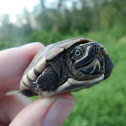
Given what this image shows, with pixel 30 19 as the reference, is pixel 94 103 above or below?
below

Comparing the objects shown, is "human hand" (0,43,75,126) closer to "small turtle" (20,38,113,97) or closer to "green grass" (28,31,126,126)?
"small turtle" (20,38,113,97)

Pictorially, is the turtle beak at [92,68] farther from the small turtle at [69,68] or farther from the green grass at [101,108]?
the green grass at [101,108]

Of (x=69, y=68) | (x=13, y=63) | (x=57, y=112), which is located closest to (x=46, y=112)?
(x=57, y=112)

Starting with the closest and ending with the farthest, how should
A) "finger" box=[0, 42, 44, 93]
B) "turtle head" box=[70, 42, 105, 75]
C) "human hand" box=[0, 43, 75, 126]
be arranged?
"turtle head" box=[70, 42, 105, 75] < "human hand" box=[0, 43, 75, 126] < "finger" box=[0, 42, 44, 93]

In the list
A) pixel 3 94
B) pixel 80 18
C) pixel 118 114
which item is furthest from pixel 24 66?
pixel 80 18

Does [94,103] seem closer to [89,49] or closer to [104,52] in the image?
[104,52]

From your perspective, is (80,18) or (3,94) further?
(80,18)

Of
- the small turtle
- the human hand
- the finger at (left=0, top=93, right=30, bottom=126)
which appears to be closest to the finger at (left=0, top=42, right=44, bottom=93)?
the human hand
